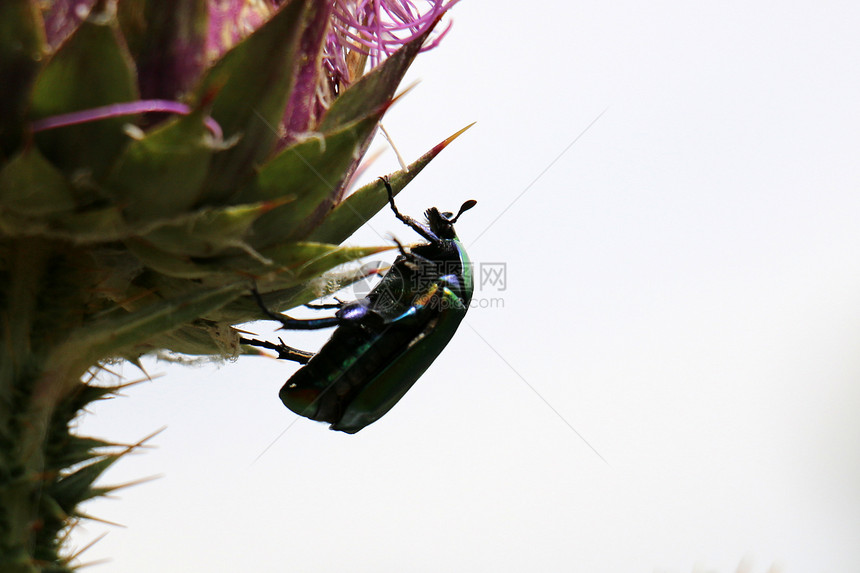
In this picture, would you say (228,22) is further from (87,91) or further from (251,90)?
(87,91)

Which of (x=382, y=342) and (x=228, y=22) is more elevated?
(x=228, y=22)

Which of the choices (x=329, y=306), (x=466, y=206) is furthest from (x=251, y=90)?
(x=466, y=206)

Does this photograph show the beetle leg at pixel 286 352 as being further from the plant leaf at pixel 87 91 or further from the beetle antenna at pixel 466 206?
the plant leaf at pixel 87 91

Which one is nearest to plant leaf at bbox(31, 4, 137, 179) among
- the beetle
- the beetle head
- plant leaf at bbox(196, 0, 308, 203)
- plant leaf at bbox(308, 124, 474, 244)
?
plant leaf at bbox(196, 0, 308, 203)

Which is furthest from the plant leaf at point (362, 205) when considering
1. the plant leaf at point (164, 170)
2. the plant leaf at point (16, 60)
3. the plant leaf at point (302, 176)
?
the plant leaf at point (16, 60)

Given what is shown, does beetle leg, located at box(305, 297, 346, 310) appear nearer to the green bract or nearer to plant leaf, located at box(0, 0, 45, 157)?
the green bract

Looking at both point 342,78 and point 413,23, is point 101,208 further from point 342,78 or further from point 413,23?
point 413,23
